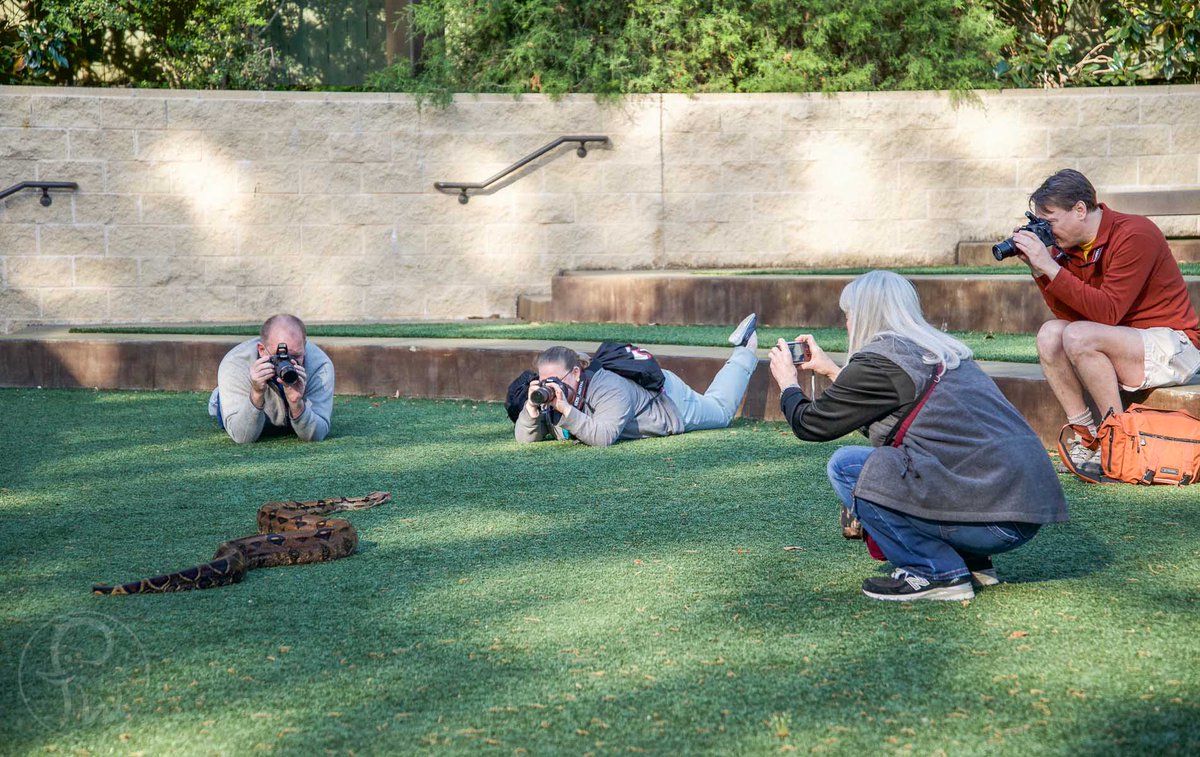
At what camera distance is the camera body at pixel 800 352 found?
4.71 metres

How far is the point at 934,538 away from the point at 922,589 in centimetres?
A: 17

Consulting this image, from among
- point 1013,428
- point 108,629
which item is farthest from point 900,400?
point 108,629

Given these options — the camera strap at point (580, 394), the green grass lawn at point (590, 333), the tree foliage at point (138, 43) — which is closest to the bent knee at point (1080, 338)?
the green grass lawn at point (590, 333)

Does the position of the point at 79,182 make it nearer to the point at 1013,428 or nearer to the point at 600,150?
the point at 600,150

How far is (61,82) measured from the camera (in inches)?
492

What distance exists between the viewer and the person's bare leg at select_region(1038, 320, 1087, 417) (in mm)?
6117

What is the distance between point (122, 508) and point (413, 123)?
22.5 ft

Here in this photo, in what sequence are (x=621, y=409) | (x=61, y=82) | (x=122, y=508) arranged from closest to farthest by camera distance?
(x=122, y=508) < (x=621, y=409) < (x=61, y=82)

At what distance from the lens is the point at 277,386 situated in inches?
285

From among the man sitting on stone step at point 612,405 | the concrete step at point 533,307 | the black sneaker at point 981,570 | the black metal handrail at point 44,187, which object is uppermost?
the black metal handrail at point 44,187

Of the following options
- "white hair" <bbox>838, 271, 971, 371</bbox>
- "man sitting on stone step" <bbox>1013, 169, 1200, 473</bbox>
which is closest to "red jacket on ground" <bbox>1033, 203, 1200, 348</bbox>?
"man sitting on stone step" <bbox>1013, 169, 1200, 473</bbox>

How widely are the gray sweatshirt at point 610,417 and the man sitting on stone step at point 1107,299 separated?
2.24m

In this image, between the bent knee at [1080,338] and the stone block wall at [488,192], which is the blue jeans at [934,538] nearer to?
the bent knee at [1080,338]

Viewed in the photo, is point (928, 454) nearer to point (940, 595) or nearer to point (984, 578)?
point (940, 595)
